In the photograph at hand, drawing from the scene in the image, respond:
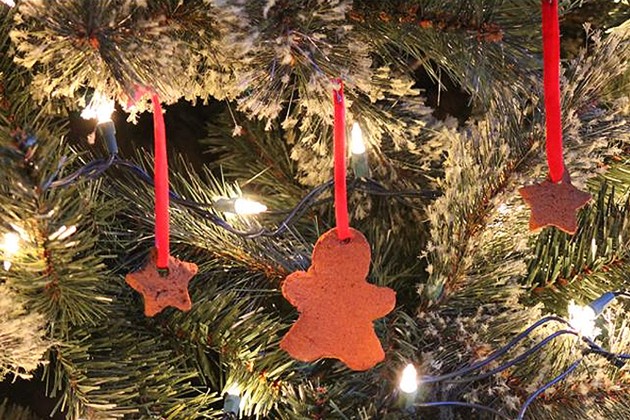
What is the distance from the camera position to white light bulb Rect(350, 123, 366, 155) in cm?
66

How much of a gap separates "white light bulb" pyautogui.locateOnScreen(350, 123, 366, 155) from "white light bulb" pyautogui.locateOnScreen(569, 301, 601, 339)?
23 centimetres

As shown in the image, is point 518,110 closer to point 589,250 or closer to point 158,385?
point 589,250

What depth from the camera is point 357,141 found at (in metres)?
0.66

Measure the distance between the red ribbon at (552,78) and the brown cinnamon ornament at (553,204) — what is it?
0.05ft

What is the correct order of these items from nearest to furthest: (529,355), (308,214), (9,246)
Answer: (9,246)
(529,355)
(308,214)

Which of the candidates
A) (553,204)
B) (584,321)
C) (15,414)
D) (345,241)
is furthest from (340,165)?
(15,414)

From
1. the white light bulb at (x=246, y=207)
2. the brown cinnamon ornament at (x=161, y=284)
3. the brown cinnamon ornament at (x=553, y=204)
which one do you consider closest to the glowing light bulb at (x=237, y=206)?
the white light bulb at (x=246, y=207)

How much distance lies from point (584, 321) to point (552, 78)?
23cm

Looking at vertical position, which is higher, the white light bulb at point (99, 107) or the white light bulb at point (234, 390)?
the white light bulb at point (99, 107)

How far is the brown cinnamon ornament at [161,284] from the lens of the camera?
Answer: 0.56m

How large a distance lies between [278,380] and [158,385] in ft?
0.34

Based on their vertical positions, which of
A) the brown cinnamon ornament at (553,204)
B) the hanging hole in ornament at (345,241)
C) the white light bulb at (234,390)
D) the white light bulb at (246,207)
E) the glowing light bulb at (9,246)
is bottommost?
the white light bulb at (234,390)

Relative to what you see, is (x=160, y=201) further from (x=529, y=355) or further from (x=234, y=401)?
(x=529, y=355)

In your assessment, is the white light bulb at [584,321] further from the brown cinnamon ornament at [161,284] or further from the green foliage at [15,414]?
the green foliage at [15,414]
